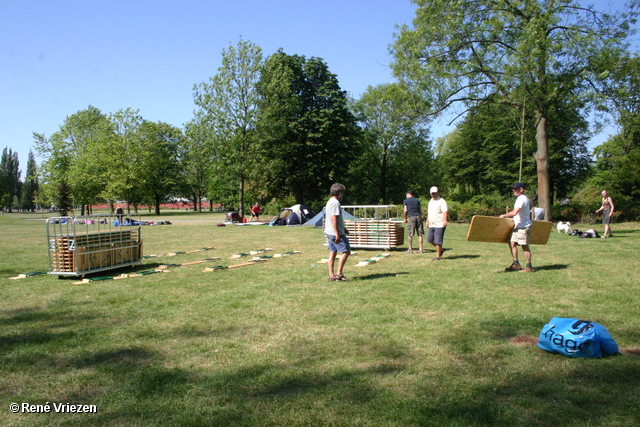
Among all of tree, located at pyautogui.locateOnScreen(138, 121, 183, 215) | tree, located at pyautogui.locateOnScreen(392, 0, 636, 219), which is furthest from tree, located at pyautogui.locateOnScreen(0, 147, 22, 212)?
tree, located at pyautogui.locateOnScreen(392, 0, 636, 219)

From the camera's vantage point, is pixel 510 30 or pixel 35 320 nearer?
pixel 35 320

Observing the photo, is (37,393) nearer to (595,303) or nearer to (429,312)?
(429,312)

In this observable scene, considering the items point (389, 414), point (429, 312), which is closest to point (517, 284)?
point (429, 312)

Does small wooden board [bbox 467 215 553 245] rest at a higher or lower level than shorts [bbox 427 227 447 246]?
higher

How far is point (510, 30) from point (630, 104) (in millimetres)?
6197

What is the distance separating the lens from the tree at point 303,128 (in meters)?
34.9

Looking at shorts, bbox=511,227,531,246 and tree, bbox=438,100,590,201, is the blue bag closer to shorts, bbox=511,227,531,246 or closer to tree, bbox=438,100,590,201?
shorts, bbox=511,227,531,246

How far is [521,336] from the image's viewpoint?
5.32 metres

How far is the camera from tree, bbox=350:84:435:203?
45.3 metres

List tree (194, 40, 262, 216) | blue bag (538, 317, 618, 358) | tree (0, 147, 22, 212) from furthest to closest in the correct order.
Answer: tree (0, 147, 22, 212) → tree (194, 40, 262, 216) → blue bag (538, 317, 618, 358)

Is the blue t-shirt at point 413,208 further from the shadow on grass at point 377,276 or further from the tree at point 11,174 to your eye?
the tree at point 11,174

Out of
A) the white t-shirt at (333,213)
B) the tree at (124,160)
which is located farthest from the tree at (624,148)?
the tree at (124,160)

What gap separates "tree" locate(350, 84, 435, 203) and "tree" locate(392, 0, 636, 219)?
2285 cm

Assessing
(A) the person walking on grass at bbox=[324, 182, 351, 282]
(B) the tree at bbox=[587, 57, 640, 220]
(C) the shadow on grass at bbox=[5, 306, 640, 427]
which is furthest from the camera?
(B) the tree at bbox=[587, 57, 640, 220]
